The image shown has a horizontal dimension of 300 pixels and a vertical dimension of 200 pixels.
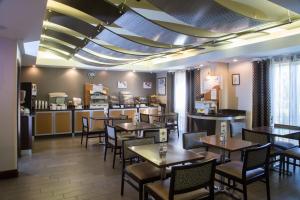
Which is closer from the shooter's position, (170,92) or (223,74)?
(223,74)

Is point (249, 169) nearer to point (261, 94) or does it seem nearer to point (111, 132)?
point (111, 132)

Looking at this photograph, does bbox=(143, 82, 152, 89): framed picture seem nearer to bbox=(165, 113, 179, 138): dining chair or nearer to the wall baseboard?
bbox=(165, 113, 179, 138): dining chair

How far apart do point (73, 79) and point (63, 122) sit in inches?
65.0

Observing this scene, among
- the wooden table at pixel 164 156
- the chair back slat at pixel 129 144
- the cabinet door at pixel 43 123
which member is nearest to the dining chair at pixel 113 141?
the chair back slat at pixel 129 144

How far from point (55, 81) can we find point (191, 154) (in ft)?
21.7

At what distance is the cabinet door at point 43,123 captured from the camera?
736 cm

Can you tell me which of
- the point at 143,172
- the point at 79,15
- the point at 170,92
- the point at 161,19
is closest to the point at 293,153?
the point at 143,172

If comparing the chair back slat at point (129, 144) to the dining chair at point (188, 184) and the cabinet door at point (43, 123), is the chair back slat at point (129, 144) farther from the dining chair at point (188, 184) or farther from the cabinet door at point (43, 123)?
A: the cabinet door at point (43, 123)

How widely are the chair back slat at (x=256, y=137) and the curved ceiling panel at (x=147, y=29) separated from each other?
6.09 ft

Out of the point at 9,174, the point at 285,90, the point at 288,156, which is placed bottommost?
the point at 9,174

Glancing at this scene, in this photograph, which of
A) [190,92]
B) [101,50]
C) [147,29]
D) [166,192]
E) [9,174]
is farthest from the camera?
[190,92]

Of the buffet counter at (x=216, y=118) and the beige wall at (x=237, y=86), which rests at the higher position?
the beige wall at (x=237, y=86)

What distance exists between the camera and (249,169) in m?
2.84

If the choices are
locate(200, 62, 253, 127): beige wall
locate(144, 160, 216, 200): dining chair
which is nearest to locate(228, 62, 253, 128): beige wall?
locate(200, 62, 253, 127): beige wall
